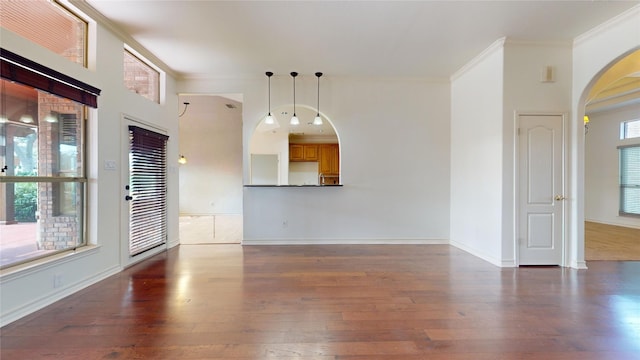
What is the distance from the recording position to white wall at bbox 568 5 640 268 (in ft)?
10.3

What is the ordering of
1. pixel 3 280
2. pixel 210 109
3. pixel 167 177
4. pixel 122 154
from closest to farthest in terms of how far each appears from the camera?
pixel 3 280 → pixel 122 154 → pixel 167 177 → pixel 210 109

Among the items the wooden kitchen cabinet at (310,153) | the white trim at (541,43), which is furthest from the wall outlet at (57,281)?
the wooden kitchen cabinet at (310,153)

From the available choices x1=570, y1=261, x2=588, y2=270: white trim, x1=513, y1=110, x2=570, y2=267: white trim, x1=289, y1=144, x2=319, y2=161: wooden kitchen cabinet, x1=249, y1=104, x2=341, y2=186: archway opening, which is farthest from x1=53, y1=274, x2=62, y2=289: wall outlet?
x1=289, y1=144, x2=319, y2=161: wooden kitchen cabinet

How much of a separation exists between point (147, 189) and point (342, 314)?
3.36 m

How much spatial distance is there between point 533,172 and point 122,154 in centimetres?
533

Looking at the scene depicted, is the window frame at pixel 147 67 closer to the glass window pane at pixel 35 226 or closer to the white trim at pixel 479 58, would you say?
the glass window pane at pixel 35 226

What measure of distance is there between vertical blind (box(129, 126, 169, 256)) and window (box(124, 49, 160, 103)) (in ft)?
2.12

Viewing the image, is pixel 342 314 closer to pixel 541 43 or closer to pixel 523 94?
pixel 523 94

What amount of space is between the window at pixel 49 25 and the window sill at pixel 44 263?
1.95 metres

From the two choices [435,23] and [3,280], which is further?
[435,23]

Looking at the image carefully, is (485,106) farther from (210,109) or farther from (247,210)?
(210,109)

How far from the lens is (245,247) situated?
4.70 m

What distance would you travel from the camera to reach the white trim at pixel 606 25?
2898mm

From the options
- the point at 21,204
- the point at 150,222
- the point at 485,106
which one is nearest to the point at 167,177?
the point at 150,222
